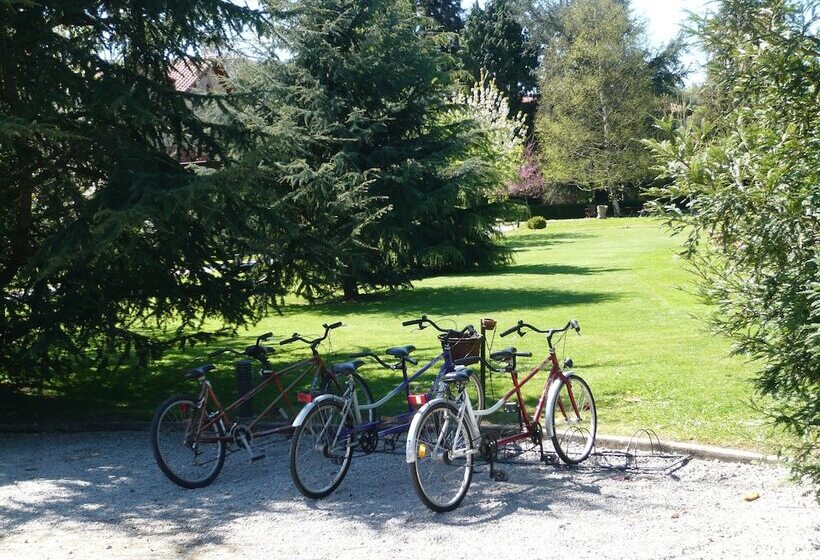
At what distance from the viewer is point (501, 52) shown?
69188 mm

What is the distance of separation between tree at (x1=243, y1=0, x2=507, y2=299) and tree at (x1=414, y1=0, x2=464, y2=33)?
49.0m

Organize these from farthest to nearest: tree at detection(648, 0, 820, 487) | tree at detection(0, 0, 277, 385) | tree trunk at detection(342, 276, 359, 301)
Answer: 1. tree trunk at detection(342, 276, 359, 301)
2. tree at detection(0, 0, 277, 385)
3. tree at detection(648, 0, 820, 487)

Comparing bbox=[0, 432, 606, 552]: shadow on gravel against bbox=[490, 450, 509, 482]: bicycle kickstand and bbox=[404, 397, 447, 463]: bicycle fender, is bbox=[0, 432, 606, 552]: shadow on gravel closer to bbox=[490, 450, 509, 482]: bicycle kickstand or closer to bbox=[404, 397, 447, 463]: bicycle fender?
bbox=[490, 450, 509, 482]: bicycle kickstand

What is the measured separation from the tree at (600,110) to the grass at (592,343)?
3223 cm

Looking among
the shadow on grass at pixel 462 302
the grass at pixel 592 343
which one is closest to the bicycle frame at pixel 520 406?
the grass at pixel 592 343

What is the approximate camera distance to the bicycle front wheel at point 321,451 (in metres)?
6.20

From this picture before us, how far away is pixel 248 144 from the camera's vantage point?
980 centimetres

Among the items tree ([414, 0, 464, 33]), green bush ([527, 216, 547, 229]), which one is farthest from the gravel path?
tree ([414, 0, 464, 33])

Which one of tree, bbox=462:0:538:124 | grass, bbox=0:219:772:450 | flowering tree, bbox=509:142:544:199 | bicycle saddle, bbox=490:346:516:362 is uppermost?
tree, bbox=462:0:538:124

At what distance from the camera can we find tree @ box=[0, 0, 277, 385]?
799cm

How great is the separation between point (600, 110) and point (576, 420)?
56742mm

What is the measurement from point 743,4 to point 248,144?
5.78m

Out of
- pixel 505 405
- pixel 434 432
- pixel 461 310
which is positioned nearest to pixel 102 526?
pixel 434 432

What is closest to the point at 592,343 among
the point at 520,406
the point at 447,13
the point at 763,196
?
the point at 520,406
